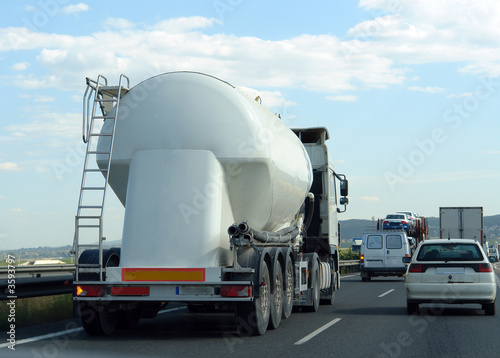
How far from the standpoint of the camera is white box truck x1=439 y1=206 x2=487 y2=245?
133ft

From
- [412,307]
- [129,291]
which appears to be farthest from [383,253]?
[129,291]

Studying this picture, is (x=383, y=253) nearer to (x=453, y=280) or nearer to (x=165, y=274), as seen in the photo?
(x=453, y=280)

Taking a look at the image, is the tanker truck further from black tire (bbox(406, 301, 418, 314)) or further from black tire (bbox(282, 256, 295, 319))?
black tire (bbox(406, 301, 418, 314))

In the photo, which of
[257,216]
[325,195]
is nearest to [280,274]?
[257,216]

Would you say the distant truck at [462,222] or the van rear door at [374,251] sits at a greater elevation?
the distant truck at [462,222]

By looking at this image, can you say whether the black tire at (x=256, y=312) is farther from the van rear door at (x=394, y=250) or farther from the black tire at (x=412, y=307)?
the van rear door at (x=394, y=250)

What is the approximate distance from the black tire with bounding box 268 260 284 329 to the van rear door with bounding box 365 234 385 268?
20138mm

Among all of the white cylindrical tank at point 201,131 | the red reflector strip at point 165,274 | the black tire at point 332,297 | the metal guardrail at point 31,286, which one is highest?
the white cylindrical tank at point 201,131

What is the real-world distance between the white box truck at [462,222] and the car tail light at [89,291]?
3208 centimetres

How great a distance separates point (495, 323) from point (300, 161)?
467 cm

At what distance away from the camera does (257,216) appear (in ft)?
40.9

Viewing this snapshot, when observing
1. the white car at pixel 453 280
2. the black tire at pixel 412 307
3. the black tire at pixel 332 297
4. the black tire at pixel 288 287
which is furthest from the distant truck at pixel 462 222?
the black tire at pixel 288 287

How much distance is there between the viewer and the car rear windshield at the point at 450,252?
15.4 m

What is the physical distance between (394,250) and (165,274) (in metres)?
23.1
